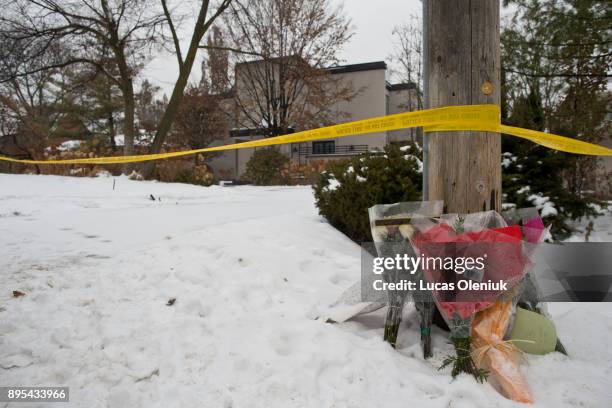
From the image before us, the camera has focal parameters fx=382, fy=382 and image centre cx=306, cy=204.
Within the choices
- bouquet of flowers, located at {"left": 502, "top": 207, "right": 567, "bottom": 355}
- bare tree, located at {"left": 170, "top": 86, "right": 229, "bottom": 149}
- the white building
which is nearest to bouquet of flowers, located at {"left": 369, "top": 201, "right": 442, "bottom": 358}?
bouquet of flowers, located at {"left": 502, "top": 207, "right": 567, "bottom": 355}

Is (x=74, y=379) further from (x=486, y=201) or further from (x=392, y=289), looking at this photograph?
(x=486, y=201)

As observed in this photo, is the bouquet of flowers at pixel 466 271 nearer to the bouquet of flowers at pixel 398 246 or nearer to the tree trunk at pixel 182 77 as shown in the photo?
the bouquet of flowers at pixel 398 246

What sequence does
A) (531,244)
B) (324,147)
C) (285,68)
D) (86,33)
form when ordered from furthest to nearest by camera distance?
1. (324,147)
2. (285,68)
3. (86,33)
4. (531,244)

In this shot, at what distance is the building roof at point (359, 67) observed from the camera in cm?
2469

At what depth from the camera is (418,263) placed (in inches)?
78.9

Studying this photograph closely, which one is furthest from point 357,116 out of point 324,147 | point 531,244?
point 531,244

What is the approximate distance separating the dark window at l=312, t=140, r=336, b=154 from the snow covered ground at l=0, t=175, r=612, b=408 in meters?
24.2

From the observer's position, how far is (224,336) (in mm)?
2107

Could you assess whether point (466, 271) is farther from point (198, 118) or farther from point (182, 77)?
point (198, 118)

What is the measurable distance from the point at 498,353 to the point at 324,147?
2654 centimetres

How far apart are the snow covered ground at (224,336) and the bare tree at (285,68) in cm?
1835

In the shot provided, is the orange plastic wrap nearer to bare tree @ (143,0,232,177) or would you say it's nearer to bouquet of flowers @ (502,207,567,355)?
bouquet of flowers @ (502,207,567,355)

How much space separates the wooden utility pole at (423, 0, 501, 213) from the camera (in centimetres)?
213

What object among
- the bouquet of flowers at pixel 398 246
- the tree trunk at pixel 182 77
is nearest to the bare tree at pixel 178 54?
the tree trunk at pixel 182 77
